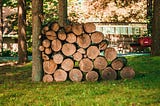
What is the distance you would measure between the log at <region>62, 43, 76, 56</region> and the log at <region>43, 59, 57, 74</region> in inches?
21.9

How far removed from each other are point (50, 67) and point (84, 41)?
1492 mm

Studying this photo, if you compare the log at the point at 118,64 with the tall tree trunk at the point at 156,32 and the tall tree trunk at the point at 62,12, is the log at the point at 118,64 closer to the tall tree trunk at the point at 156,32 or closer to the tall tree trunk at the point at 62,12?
the tall tree trunk at the point at 62,12

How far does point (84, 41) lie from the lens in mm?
13406

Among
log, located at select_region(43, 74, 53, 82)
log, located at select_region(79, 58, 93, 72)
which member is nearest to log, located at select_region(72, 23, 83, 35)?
Answer: log, located at select_region(79, 58, 93, 72)

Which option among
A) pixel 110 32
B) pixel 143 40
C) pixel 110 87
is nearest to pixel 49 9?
pixel 143 40

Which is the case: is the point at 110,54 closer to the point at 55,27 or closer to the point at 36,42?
the point at 55,27

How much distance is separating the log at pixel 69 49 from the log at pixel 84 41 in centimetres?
24

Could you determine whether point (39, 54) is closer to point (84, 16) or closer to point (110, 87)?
point (110, 87)

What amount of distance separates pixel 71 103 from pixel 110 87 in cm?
275

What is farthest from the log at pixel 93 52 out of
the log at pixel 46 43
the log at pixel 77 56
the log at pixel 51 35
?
the log at pixel 46 43

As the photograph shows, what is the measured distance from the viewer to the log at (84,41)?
13383 millimetres

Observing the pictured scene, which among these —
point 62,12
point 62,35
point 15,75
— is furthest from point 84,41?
point 15,75

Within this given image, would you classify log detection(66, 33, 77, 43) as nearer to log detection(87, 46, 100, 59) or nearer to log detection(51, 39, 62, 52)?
log detection(51, 39, 62, 52)

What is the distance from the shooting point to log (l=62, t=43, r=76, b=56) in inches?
528
